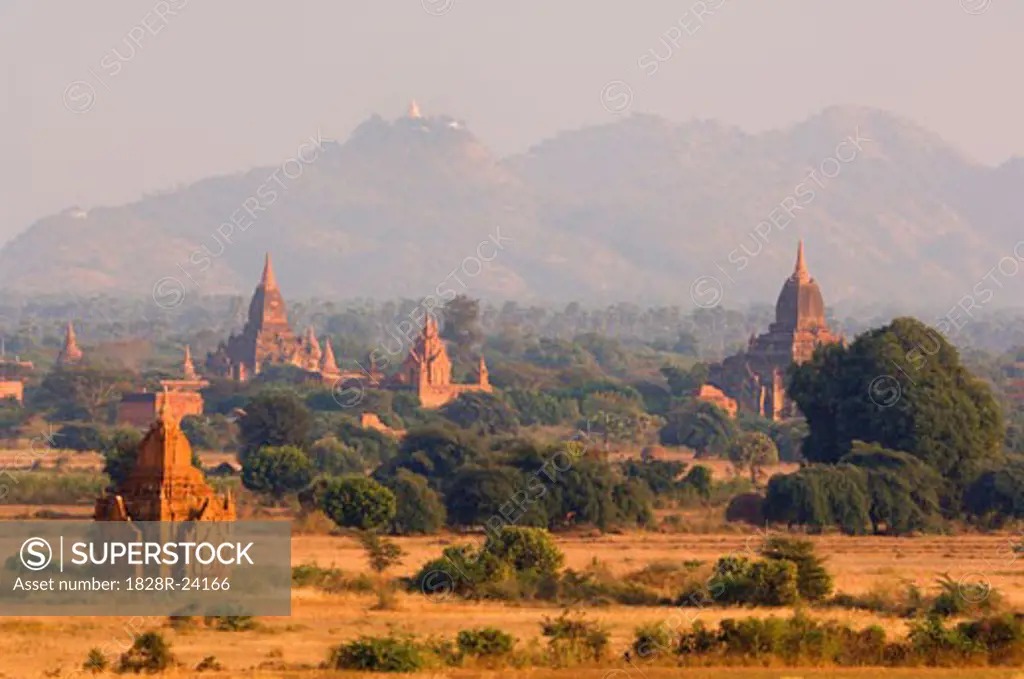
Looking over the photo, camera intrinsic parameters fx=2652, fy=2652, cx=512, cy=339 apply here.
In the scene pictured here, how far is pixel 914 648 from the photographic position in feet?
125

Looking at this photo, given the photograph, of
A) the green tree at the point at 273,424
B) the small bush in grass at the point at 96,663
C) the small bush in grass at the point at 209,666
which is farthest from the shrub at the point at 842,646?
the green tree at the point at 273,424

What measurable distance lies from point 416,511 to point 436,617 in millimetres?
17971

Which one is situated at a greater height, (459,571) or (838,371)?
(838,371)

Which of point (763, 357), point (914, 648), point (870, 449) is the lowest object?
point (914, 648)

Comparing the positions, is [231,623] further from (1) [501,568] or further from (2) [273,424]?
(2) [273,424]

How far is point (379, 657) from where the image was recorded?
3594 cm

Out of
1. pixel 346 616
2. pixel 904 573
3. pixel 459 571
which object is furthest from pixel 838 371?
pixel 346 616

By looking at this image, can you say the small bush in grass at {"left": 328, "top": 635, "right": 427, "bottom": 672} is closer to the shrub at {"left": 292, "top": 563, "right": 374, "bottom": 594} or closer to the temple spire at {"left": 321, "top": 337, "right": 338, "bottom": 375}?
the shrub at {"left": 292, "top": 563, "right": 374, "bottom": 594}

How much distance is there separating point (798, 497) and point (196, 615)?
24084mm

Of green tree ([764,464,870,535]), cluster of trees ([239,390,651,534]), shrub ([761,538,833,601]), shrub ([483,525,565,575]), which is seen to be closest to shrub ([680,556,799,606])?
shrub ([761,538,833,601])

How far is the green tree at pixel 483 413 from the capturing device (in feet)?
390

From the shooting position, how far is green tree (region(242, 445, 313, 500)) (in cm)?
7038

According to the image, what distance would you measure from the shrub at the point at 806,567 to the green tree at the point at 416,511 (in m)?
14.3

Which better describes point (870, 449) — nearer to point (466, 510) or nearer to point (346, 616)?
point (466, 510)
